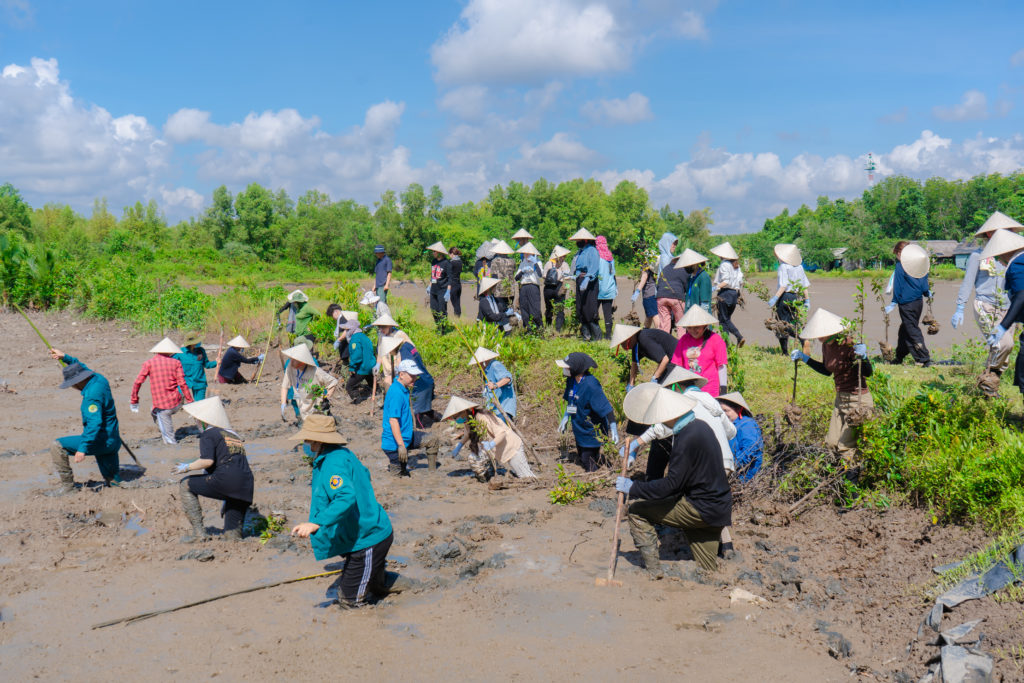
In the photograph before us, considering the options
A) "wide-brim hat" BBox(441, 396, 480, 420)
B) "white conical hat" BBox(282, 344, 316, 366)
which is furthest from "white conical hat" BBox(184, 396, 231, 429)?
"white conical hat" BBox(282, 344, 316, 366)

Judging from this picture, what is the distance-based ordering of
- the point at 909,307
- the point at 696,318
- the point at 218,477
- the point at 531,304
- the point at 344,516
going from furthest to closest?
1. the point at 531,304
2. the point at 909,307
3. the point at 696,318
4. the point at 218,477
5. the point at 344,516

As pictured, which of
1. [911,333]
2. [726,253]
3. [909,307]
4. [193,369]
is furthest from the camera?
[726,253]

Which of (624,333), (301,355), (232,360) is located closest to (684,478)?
(624,333)

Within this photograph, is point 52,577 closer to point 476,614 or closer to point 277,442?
point 476,614

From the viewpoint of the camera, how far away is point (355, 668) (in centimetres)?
472

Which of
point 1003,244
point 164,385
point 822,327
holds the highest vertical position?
point 1003,244

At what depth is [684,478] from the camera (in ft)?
18.5

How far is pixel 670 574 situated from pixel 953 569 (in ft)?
6.40

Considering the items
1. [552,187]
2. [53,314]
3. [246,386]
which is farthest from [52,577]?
[552,187]

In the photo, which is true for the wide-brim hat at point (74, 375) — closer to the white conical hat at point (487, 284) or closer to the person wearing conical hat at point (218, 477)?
the person wearing conical hat at point (218, 477)

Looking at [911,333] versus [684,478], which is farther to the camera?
[911,333]

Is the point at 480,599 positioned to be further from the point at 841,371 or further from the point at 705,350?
the point at 841,371

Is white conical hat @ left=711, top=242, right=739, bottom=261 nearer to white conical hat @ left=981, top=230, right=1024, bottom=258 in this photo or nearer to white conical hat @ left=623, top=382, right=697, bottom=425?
white conical hat @ left=981, top=230, right=1024, bottom=258

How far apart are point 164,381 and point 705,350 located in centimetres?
676
